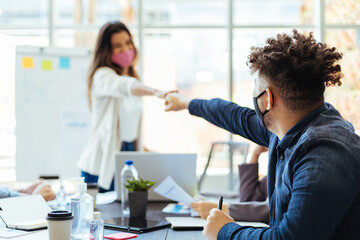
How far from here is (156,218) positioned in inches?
76.3

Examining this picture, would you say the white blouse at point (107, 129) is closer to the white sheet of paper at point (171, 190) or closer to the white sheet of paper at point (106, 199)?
the white sheet of paper at point (106, 199)

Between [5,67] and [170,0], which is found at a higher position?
[170,0]

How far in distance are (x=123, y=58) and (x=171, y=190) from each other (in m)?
1.35

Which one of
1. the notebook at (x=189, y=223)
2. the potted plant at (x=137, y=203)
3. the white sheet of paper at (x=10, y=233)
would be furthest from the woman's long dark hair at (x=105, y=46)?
the white sheet of paper at (x=10, y=233)

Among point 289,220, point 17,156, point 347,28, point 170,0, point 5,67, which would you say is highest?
point 170,0

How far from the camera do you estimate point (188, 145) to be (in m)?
4.49

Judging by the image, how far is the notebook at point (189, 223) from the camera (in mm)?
1731

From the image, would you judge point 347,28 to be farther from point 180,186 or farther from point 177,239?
point 177,239

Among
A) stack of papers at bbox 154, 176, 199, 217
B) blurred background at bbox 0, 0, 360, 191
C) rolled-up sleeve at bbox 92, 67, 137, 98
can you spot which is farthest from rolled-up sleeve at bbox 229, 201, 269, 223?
blurred background at bbox 0, 0, 360, 191

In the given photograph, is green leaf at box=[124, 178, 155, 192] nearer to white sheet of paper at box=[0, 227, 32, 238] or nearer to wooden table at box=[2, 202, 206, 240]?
wooden table at box=[2, 202, 206, 240]

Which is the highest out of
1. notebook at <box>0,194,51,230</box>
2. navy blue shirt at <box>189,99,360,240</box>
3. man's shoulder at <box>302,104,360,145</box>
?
man's shoulder at <box>302,104,360,145</box>

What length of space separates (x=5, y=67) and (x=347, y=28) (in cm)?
362

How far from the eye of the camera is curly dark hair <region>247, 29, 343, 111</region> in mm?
1193

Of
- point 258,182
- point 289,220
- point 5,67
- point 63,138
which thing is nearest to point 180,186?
point 258,182
